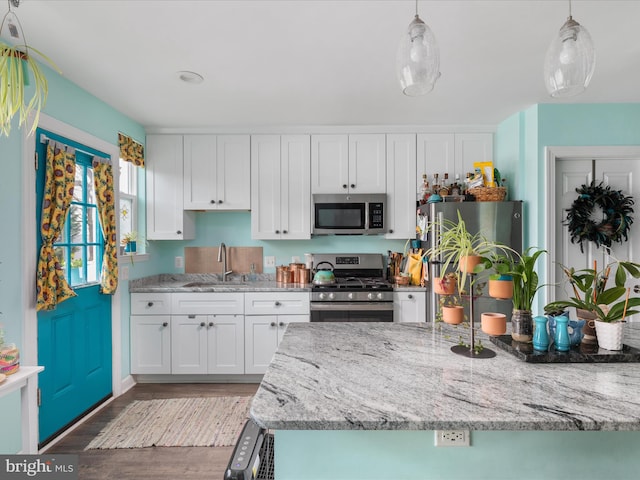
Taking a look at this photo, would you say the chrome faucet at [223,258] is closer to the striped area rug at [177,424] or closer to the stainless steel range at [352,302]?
the stainless steel range at [352,302]

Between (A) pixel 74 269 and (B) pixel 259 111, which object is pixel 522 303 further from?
(A) pixel 74 269

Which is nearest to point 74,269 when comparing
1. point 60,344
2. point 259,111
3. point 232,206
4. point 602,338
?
point 60,344

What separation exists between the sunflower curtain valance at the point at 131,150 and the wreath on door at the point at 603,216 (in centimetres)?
389

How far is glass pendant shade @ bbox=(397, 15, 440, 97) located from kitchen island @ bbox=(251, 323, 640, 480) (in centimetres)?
95

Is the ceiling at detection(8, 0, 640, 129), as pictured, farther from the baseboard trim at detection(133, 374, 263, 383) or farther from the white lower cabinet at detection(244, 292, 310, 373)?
the baseboard trim at detection(133, 374, 263, 383)

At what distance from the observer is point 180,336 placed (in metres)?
3.30

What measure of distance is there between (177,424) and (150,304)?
1.15 metres

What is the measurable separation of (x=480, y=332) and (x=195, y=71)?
2.33m

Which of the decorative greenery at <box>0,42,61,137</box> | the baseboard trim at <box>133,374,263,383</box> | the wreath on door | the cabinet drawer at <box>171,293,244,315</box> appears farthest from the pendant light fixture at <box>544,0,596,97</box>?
the baseboard trim at <box>133,374,263,383</box>

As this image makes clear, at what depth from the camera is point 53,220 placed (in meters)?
2.32

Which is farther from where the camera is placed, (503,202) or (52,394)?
(503,202)

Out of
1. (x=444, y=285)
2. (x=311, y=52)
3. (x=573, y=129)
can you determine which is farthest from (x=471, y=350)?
(x=573, y=129)

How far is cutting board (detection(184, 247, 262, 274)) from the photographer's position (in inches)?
153

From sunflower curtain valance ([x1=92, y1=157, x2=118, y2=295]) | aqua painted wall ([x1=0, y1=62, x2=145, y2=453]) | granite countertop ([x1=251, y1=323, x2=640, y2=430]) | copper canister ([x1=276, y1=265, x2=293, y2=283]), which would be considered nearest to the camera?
granite countertop ([x1=251, y1=323, x2=640, y2=430])
